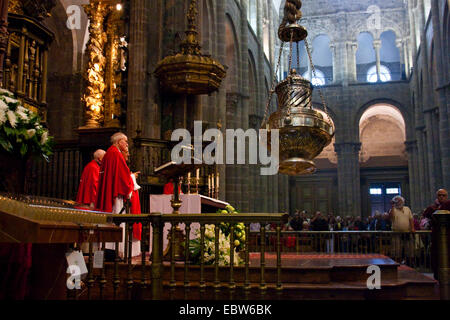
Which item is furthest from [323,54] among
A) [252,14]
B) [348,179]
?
[252,14]

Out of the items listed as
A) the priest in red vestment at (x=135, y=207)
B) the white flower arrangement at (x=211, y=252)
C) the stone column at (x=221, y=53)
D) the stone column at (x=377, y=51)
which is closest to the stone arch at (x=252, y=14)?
the stone column at (x=221, y=53)

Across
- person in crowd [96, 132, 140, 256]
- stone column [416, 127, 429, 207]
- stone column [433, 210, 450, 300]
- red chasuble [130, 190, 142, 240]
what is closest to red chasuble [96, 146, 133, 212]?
person in crowd [96, 132, 140, 256]

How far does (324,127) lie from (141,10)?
22.9ft

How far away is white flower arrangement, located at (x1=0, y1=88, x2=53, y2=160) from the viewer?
3773 mm

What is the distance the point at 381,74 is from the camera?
3070 centimetres

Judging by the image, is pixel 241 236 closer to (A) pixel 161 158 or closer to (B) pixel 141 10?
(A) pixel 161 158

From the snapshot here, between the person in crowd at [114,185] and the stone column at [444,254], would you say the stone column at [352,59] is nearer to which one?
the person in crowd at [114,185]

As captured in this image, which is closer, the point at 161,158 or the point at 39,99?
the point at 39,99

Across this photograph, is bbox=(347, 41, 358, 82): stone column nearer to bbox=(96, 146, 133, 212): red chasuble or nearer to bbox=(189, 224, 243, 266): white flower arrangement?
bbox=(96, 146, 133, 212): red chasuble

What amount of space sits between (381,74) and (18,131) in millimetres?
29605

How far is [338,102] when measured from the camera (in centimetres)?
2908

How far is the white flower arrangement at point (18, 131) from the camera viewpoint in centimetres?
377
